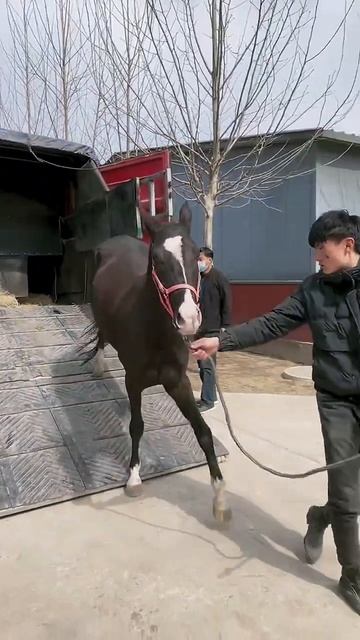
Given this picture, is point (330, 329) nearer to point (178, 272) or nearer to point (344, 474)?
point (344, 474)

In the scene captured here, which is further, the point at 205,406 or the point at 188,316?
the point at 205,406

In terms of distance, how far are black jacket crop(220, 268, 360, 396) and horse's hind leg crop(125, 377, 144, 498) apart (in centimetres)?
114

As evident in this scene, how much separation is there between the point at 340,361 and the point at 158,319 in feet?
3.92

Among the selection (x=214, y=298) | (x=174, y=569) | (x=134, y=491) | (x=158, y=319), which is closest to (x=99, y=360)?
(x=214, y=298)

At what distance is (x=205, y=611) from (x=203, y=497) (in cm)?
118

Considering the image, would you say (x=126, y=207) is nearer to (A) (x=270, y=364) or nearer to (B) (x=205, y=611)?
(B) (x=205, y=611)

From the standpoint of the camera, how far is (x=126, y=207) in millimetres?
5000

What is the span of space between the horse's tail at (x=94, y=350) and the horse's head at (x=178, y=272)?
6.60ft

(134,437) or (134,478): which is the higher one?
(134,437)

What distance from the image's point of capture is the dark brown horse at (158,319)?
258cm

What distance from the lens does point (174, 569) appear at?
8.24 ft

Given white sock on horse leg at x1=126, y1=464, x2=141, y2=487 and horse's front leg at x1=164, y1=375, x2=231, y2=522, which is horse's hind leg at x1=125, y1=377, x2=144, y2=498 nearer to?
white sock on horse leg at x1=126, y1=464, x2=141, y2=487

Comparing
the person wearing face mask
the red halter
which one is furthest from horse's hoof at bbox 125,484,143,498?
the person wearing face mask

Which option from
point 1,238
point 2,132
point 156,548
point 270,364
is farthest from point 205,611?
point 270,364
